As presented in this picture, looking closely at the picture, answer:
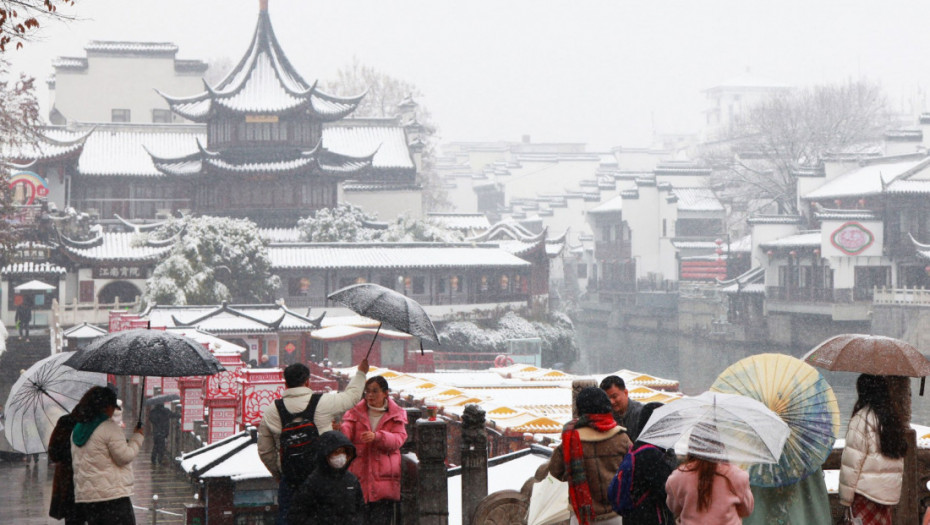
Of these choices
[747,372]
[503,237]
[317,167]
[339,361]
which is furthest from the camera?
[503,237]

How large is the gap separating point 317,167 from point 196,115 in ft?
20.0

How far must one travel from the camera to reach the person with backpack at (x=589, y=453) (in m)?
6.55

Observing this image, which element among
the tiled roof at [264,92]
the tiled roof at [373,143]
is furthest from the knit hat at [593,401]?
the tiled roof at [373,143]

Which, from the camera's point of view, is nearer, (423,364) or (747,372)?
(747,372)

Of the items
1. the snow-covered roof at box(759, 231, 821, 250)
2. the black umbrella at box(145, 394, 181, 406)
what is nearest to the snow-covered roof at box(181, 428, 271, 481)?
the black umbrella at box(145, 394, 181, 406)

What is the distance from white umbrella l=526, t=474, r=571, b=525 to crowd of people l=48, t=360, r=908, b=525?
20.1 inches

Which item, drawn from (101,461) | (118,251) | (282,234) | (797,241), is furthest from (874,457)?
(797,241)

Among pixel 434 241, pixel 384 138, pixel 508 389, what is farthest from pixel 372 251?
pixel 508 389

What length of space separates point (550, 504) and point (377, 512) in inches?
47.4

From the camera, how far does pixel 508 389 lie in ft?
75.6

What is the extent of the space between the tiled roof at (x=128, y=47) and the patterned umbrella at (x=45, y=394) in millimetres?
57446

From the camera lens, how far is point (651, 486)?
20.5 feet

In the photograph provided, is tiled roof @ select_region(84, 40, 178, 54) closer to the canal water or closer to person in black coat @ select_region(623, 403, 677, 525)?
the canal water

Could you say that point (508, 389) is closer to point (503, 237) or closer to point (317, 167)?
point (317, 167)
